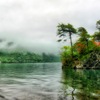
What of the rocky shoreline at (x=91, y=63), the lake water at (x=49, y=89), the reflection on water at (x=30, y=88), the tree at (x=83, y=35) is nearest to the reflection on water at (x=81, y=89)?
the lake water at (x=49, y=89)

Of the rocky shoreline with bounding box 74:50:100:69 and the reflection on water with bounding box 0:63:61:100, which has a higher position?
the rocky shoreline with bounding box 74:50:100:69

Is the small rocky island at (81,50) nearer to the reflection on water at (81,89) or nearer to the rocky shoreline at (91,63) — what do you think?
the rocky shoreline at (91,63)

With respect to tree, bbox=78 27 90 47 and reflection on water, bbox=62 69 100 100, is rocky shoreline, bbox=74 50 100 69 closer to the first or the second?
tree, bbox=78 27 90 47

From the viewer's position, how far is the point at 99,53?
3952 inches

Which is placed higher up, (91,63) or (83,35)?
(83,35)

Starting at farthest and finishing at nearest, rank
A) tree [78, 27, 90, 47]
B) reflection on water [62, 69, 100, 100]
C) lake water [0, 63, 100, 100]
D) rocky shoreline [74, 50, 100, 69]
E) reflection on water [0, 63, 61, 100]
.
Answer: tree [78, 27, 90, 47]
rocky shoreline [74, 50, 100, 69]
reflection on water [62, 69, 100, 100]
reflection on water [0, 63, 61, 100]
lake water [0, 63, 100, 100]

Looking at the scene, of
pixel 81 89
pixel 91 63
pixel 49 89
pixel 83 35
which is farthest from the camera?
pixel 83 35

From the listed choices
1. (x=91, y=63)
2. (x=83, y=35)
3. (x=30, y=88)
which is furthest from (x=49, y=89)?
(x=83, y=35)

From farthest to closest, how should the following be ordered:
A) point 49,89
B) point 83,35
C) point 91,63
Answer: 1. point 83,35
2. point 91,63
3. point 49,89

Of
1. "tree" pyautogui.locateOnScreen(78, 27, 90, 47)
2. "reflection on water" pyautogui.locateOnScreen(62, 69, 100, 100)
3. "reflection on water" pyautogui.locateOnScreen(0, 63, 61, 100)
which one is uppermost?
"tree" pyautogui.locateOnScreen(78, 27, 90, 47)

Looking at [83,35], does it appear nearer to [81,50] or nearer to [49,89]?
[81,50]

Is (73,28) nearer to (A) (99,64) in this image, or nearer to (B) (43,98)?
(A) (99,64)

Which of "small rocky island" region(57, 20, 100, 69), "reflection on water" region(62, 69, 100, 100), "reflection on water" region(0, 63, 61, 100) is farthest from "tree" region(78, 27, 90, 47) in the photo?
"reflection on water" region(62, 69, 100, 100)

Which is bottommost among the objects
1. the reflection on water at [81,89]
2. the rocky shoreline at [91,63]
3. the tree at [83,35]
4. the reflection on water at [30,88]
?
the reflection on water at [81,89]
